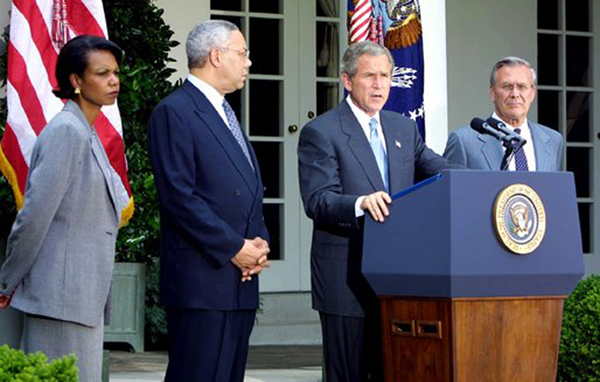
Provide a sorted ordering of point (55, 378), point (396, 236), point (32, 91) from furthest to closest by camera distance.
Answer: point (32, 91) → point (396, 236) → point (55, 378)

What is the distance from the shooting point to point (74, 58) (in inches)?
180

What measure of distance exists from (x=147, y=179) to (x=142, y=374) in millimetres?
1169

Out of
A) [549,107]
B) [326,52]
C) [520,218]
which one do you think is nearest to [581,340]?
[520,218]

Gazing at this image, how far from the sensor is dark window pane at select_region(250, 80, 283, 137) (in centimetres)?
1019

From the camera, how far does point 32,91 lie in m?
6.76

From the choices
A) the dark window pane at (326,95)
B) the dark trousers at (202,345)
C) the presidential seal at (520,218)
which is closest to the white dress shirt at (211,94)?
the dark trousers at (202,345)

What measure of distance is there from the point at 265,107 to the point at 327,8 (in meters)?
0.98

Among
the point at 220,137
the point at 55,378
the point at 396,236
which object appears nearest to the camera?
the point at 55,378

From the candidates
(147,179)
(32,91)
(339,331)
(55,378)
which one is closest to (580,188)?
(147,179)

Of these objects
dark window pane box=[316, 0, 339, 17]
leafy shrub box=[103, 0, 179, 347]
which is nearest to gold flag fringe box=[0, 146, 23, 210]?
leafy shrub box=[103, 0, 179, 347]

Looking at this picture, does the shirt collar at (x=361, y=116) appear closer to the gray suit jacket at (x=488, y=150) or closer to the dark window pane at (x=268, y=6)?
the gray suit jacket at (x=488, y=150)

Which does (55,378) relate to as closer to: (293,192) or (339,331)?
(339,331)

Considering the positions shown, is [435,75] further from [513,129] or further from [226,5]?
[226,5]

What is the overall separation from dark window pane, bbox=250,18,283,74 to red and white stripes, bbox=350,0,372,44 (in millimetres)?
3594
